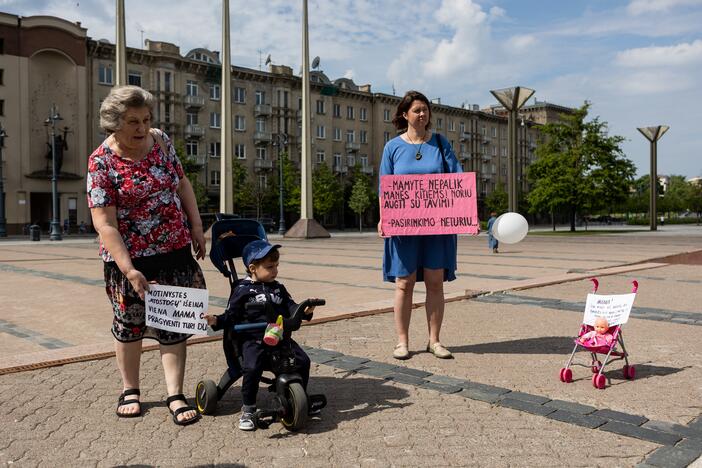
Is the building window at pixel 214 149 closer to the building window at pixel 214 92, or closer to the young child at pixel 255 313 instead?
the building window at pixel 214 92

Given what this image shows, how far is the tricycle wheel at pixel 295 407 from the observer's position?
3396mm

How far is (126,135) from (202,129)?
183ft

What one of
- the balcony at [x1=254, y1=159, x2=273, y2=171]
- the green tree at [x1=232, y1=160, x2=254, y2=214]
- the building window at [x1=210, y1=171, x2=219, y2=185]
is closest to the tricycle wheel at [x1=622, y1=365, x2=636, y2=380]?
the green tree at [x1=232, y1=160, x2=254, y2=214]

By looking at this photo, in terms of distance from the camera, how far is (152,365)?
492 cm

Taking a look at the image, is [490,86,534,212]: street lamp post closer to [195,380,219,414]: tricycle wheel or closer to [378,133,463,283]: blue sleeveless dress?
[378,133,463,283]: blue sleeveless dress

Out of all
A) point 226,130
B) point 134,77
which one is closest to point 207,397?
point 226,130

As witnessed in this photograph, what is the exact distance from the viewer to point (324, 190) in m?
61.2

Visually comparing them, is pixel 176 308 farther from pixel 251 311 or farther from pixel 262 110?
pixel 262 110

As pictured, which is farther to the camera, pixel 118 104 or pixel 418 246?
pixel 418 246

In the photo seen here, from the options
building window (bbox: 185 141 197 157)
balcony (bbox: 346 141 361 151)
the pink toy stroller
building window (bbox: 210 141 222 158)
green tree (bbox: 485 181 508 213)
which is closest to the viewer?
the pink toy stroller

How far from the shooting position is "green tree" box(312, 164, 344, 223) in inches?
Result: 2406

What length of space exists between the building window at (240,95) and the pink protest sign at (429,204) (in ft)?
188

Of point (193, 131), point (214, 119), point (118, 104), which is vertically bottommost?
point (118, 104)

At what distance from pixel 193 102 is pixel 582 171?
32.1 metres
